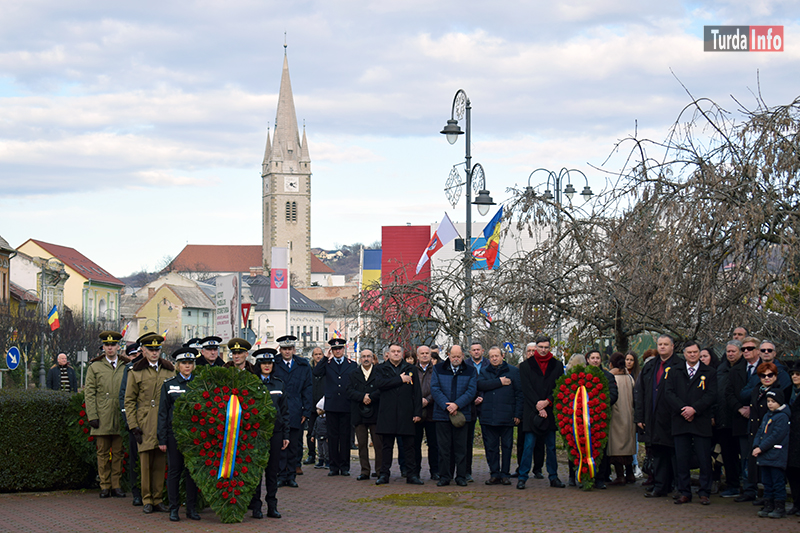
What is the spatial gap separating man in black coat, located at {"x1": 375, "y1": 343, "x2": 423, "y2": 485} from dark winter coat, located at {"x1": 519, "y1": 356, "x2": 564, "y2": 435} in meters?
1.48

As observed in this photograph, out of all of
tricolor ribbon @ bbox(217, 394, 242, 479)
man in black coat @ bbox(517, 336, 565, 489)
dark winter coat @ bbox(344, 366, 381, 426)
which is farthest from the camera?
dark winter coat @ bbox(344, 366, 381, 426)

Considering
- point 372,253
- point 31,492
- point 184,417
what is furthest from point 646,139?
point 372,253

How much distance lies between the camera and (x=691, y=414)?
1116 centimetres

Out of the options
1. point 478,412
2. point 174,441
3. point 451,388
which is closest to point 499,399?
point 478,412

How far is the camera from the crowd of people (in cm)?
1054

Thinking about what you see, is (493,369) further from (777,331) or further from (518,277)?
(777,331)

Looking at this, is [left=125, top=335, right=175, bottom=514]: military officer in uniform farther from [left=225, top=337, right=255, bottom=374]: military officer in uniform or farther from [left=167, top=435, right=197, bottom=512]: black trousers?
[left=225, top=337, right=255, bottom=374]: military officer in uniform

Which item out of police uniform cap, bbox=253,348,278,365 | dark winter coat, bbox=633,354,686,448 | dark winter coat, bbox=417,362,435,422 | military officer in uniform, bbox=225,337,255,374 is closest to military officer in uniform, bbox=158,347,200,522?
military officer in uniform, bbox=225,337,255,374

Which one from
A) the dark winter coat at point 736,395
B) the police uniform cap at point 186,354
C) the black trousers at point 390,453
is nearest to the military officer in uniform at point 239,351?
the police uniform cap at point 186,354

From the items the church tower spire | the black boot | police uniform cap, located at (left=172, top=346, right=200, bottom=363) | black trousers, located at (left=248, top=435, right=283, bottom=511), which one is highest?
the church tower spire

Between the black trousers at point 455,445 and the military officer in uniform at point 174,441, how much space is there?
409cm

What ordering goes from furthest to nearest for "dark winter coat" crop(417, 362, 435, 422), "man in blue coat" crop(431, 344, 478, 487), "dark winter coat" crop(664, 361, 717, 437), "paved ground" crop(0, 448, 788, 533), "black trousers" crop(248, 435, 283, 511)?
"dark winter coat" crop(417, 362, 435, 422) < "man in blue coat" crop(431, 344, 478, 487) < "dark winter coat" crop(664, 361, 717, 437) < "black trousers" crop(248, 435, 283, 511) < "paved ground" crop(0, 448, 788, 533)

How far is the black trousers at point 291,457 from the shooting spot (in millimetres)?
13336

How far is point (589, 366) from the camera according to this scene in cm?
1244
